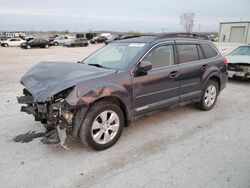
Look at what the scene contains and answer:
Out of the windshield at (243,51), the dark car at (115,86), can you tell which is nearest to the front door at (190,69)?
A: the dark car at (115,86)


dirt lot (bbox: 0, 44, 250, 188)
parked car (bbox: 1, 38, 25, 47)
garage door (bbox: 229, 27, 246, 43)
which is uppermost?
garage door (bbox: 229, 27, 246, 43)

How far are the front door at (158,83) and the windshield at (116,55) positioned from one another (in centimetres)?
27

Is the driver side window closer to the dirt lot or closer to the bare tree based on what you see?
the dirt lot

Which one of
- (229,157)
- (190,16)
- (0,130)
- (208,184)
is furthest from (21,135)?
(190,16)

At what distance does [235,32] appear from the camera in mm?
52031

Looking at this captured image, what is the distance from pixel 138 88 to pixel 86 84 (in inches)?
37.9

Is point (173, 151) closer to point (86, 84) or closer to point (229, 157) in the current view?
point (229, 157)

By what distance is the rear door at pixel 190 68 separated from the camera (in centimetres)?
451

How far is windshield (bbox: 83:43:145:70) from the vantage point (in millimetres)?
3931

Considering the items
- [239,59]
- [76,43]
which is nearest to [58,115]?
[239,59]

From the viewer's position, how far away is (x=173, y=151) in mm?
3502

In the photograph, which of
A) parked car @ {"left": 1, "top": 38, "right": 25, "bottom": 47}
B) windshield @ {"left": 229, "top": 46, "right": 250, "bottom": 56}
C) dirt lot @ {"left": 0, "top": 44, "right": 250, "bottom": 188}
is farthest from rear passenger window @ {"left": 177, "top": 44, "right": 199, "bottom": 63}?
parked car @ {"left": 1, "top": 38, "right": 25, "bottom": 47}

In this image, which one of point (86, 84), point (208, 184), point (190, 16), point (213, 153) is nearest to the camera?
point (208, 184)

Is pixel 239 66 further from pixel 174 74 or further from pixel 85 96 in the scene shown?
pixel 85 96
